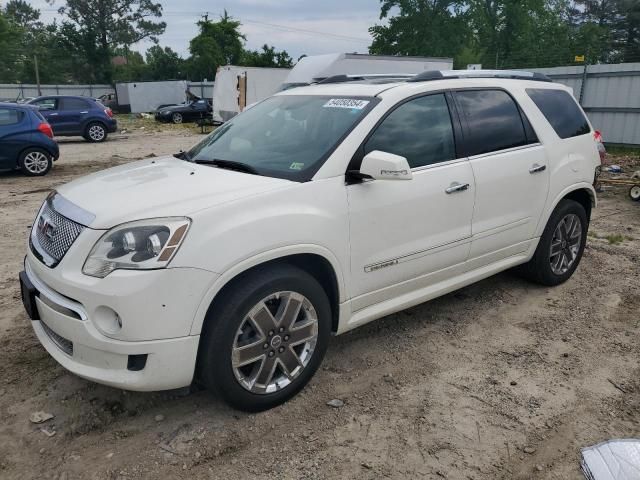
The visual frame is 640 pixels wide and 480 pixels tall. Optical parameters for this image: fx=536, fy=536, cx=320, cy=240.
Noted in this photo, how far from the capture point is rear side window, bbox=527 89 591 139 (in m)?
4.49

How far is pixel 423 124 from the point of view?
143 inches

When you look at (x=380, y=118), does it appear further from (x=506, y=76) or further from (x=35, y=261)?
(x=35, y=261)

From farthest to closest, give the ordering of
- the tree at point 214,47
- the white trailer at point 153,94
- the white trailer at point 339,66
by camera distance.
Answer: the tree at point 214,47 < the white trailer at point 153,94 < the white trailer at point 339,66

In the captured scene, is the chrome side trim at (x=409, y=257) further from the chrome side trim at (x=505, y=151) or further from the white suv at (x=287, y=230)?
the chrome side trim at (x=505, y=151)

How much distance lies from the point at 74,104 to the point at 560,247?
18.0 meters

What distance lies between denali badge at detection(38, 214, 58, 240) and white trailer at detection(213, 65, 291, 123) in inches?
730

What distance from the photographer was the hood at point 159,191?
2676 mm

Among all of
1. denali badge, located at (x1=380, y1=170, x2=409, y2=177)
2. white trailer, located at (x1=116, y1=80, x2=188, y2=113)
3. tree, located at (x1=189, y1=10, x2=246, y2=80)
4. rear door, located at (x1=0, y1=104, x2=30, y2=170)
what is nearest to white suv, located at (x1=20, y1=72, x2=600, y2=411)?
denali badge, located at (x1=380, y1=170, x2=409, y2=177)

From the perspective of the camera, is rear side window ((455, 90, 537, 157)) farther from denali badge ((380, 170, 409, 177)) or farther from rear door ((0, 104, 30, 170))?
rear door ((0, 104, 30, 170))

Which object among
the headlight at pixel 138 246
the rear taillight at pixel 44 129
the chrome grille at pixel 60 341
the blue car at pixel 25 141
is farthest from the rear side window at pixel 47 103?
the headlight at pixel 138 246

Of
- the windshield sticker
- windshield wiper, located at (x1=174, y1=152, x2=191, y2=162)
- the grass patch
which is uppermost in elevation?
the windshield sticker

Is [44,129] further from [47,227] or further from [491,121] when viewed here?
[491,121]

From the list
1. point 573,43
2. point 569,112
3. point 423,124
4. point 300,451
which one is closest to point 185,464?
point 300,451

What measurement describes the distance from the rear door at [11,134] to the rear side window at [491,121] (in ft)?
33.0
